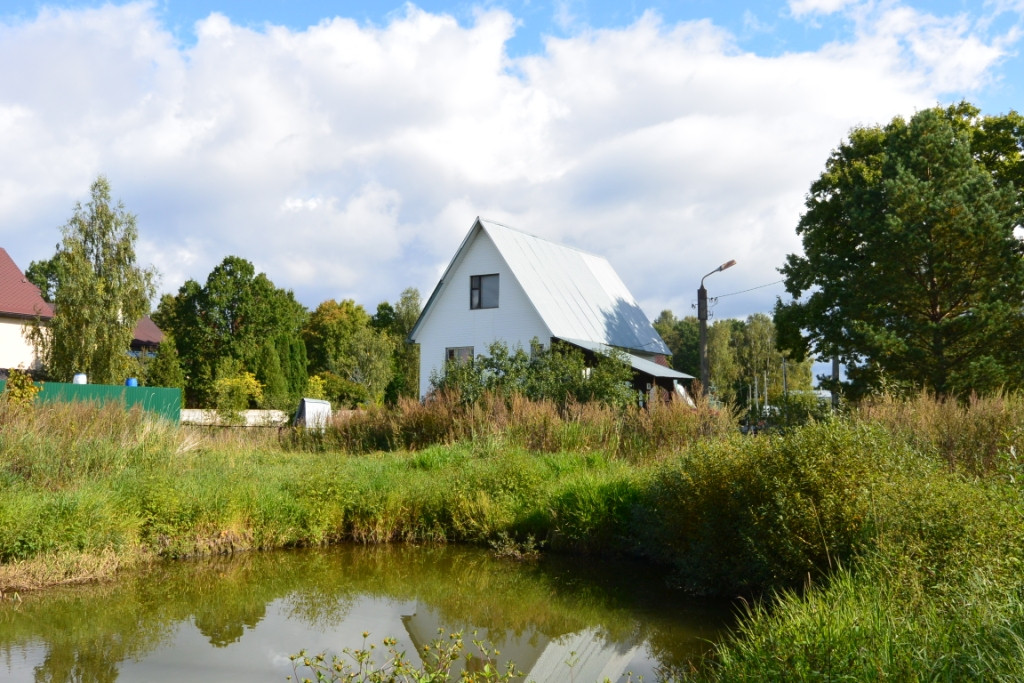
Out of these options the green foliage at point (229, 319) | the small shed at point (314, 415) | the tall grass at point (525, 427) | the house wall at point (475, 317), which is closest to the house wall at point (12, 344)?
the green foliage at point (229, 319)

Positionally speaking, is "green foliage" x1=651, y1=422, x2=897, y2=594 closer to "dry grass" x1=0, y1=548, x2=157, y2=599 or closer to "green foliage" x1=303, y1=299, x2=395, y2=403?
"dry grass" x1=0, y1=548, x2=157, y2=599

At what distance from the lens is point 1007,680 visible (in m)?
4.27

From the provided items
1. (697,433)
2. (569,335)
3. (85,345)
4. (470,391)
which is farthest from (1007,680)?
(85,345)

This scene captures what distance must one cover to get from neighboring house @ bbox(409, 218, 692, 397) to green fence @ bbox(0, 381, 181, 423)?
25.0 feet

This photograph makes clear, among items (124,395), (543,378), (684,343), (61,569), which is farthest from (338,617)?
(684,343)

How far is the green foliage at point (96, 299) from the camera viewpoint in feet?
99.0

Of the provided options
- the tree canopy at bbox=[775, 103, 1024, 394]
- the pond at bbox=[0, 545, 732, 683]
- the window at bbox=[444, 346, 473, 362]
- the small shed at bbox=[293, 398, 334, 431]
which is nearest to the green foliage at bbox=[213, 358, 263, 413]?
the small shed at bbox=[293, 398, 334, 431]

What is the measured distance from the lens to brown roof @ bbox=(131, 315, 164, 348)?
159 ft

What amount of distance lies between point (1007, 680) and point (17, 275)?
43.0 m

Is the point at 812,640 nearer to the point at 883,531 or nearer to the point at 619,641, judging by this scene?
the point at 883,531

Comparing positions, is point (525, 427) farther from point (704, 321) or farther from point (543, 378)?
point (704, 321)

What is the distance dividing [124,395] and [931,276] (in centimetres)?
1921

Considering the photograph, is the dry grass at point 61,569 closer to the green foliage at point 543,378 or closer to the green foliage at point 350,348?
the green foliage at point 543,378

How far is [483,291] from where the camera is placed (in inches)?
1098
